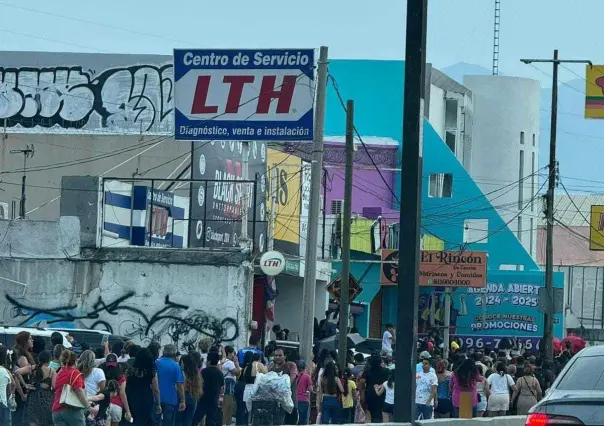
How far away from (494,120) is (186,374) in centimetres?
6223

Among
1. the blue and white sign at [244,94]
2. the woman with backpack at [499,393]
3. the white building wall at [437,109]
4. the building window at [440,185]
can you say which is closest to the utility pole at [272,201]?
the blue and white sign at [244,94]

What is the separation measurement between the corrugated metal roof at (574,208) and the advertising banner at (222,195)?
224 ft

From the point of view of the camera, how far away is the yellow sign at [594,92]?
2017 inches

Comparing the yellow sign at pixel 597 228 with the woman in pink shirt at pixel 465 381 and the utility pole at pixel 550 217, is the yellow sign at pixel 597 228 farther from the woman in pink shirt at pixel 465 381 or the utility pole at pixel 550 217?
the woman in pink shirt at pixel 465 381

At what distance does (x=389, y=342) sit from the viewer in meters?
36.3

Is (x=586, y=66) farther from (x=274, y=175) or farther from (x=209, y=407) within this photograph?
(x=209, y=407)

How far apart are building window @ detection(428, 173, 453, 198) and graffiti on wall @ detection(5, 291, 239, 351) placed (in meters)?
35.8

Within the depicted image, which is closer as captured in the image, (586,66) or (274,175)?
(274,175)

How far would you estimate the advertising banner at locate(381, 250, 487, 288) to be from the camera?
153 ft

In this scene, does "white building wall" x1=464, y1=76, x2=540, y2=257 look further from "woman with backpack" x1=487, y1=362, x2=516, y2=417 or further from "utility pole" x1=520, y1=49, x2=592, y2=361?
"woman with backpack" x1=487, y1=362, x2=516, y2=417

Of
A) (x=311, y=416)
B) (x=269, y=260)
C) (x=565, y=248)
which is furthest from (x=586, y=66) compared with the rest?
(x=565, y=248)

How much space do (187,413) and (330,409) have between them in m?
2.62

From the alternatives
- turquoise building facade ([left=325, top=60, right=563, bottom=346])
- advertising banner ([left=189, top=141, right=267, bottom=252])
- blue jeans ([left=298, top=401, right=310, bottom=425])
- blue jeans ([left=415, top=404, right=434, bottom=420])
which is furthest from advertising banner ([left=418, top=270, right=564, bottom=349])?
blue jeans ([left=298, top=401, right=310, bottom=425])

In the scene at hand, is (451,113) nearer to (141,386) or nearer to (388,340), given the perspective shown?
(388,340)
